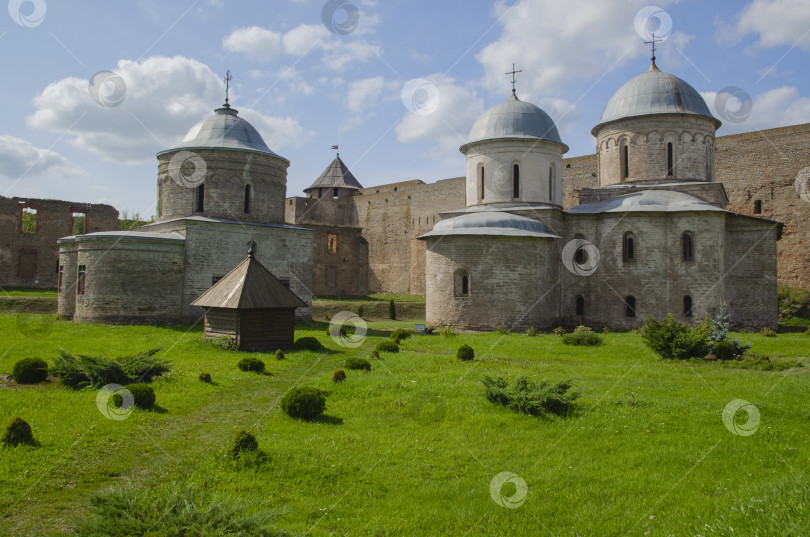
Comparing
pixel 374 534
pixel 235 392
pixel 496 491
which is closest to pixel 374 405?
pixel 235 392

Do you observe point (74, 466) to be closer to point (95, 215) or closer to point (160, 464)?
point (160, 464)

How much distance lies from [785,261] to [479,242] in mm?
16926

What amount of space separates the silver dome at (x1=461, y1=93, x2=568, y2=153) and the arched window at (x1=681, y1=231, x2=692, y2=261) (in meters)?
6.41

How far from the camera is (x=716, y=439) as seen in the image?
299 inches

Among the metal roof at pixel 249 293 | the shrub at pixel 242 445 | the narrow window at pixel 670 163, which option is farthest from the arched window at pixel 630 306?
the shrub at pixel 242 445

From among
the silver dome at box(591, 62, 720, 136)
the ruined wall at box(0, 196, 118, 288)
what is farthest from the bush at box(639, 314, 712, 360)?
the ruined wall at box(0, 196, 118, 288)

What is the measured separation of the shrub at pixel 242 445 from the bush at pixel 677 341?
447 inches

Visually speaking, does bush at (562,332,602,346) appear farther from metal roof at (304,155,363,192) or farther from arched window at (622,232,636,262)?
metal roof at (304,155,363,192)

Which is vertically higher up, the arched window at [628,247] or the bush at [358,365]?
the arched window at [628,247]

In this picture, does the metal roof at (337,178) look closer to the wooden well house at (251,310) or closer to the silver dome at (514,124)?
the silver dome at (514,124)

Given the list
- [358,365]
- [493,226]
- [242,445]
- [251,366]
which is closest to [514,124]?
[493,226]

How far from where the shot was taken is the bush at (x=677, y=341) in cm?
1416

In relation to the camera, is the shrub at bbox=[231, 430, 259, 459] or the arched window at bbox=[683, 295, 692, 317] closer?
the shrub at bbox=[231, 430, 259, 459]

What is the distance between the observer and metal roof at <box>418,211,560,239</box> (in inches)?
818
